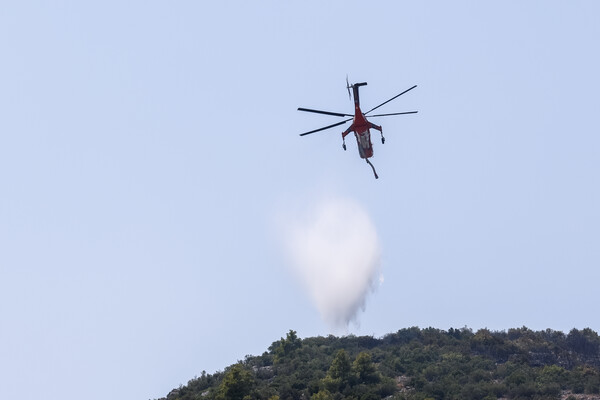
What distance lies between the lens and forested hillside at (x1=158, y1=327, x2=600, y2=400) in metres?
62.9

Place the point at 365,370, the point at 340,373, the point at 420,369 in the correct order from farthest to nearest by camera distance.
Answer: the point at 420,369, the point at 365,370, the point at 340,373

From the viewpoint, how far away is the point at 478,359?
244 feet

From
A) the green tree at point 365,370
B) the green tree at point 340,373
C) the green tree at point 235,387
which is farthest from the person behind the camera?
the green tree at point 365,370

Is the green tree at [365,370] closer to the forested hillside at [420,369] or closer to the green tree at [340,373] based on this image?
the forested hillside at [420,369]

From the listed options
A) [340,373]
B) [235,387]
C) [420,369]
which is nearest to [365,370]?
[340,373]

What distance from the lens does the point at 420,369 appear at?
2827 inches

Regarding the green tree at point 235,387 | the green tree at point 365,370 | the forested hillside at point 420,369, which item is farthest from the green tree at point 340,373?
the green tree at point 235,387

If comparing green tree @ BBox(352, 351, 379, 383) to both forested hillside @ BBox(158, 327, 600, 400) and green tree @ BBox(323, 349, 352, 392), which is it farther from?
green tree @ BBox(323, 349, 352, 392)

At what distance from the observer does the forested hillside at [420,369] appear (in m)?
62.9

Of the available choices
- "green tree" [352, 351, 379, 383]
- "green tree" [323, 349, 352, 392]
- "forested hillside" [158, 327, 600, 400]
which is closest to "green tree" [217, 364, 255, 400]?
"forested hillside" [158, 327, 600, 400]

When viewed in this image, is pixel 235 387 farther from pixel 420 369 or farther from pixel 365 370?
pixel 420 369

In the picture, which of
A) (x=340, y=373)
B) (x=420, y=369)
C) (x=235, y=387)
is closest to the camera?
(x=235, y=387)

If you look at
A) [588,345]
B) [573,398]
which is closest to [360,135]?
[573,398]

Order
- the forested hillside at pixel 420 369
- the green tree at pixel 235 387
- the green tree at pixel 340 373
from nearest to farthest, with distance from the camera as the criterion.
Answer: the green tree at pixel 235 387 < the forested hillside at pixel 420 369 < the green tree at pixel 340 373
